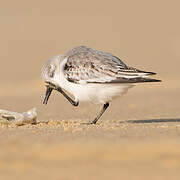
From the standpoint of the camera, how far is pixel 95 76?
32.4ft

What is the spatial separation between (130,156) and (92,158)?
45 cm

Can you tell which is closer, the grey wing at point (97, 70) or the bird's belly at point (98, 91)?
the grey wing at point (97, 70)

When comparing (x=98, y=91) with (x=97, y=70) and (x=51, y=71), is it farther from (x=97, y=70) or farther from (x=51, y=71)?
(x=51, y=71)

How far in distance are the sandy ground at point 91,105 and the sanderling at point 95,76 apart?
1.95 feet

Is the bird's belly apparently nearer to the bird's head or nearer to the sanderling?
the sanderling

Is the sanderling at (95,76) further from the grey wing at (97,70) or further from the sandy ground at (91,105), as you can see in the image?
the sandy ground at (91,105)

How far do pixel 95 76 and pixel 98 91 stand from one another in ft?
0.90

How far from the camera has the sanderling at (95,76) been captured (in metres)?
9.74

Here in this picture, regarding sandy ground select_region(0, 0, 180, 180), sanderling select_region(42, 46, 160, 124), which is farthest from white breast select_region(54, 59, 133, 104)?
sandy ground select_region(0, 0, 180, 180)

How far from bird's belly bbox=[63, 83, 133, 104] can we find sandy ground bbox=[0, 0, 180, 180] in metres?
0.50

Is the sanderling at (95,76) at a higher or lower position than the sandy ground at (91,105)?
higher

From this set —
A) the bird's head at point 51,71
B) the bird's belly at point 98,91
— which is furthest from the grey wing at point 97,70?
the bird's head at point 51,71

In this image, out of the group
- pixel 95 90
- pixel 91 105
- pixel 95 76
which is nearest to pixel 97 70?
pixel 95 76

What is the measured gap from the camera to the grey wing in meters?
9.72
